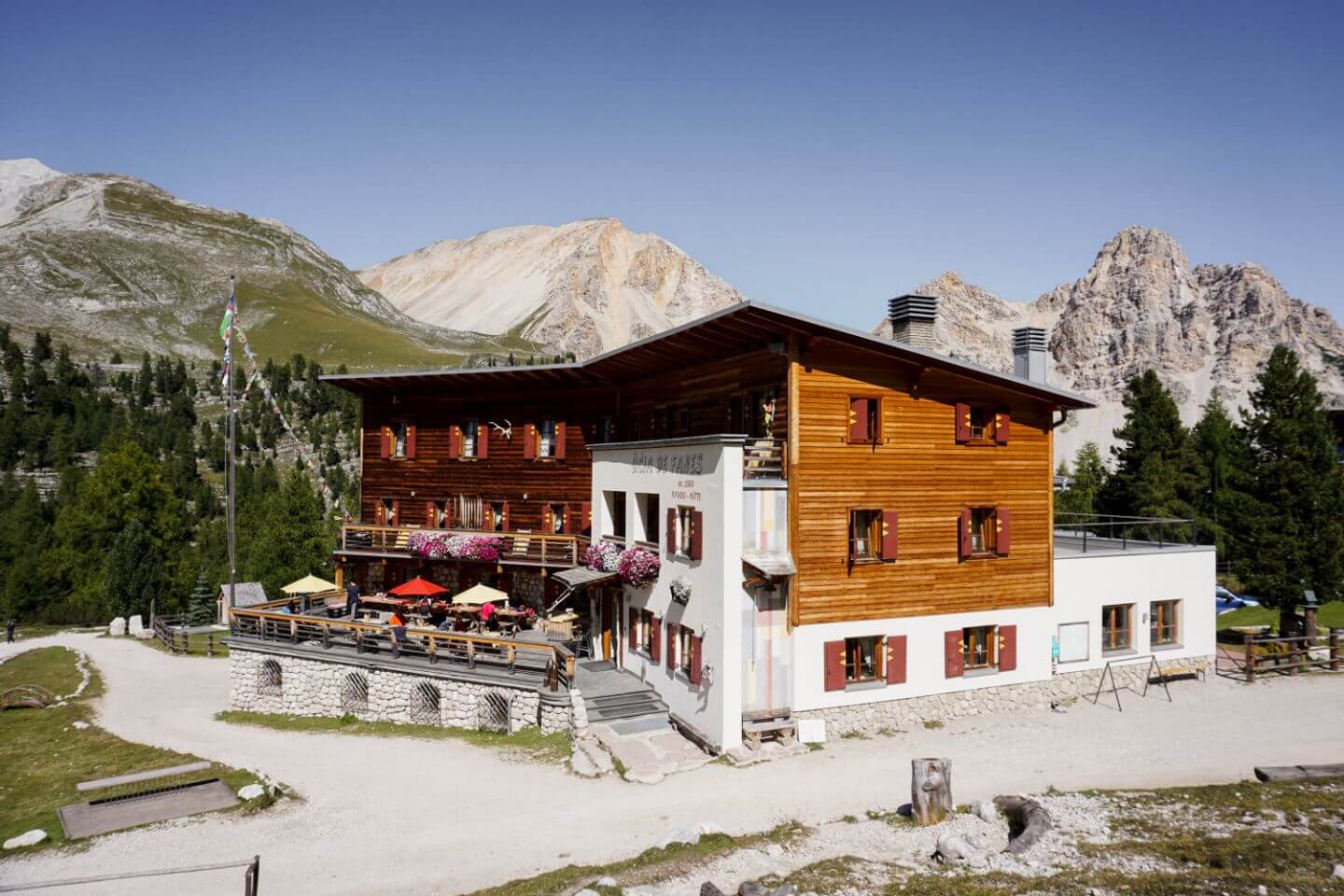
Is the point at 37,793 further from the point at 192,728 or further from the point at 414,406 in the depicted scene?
the point at 414,406

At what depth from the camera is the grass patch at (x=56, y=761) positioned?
17.0m

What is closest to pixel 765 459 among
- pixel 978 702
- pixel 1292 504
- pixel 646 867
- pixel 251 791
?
pixel 978 702

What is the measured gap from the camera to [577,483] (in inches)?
1201

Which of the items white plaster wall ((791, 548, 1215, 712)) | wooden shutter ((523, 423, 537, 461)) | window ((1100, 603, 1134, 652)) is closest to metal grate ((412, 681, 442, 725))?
white plaster wall ((791, 548, 1215, 712))

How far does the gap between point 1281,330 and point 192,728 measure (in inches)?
8601

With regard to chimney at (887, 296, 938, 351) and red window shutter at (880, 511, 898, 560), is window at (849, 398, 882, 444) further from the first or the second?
chimney at (887, 296, 938, 351)

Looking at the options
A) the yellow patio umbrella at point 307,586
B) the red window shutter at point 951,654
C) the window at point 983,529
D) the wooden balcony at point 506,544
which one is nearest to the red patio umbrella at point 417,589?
the wooden balcony at point 506,544

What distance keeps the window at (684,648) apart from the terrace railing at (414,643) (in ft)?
9.16

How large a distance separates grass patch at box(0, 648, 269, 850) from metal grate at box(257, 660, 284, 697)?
12.0ft

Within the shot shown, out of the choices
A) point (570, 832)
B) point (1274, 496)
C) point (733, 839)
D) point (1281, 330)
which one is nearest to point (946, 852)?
A: point (733, 839)

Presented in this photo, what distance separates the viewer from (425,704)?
884 inches

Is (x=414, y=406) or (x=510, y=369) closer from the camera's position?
(x=510, y=369)

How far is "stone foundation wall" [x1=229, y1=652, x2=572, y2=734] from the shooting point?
68.5 ft

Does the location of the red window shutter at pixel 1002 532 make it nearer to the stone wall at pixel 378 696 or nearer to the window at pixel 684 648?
the window at pixel 684 648
